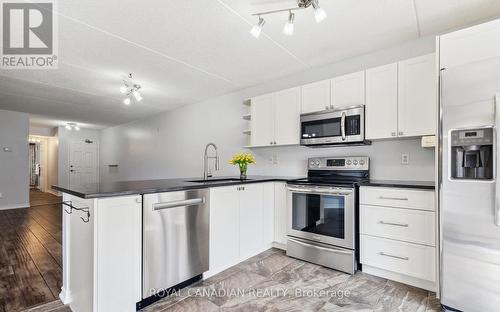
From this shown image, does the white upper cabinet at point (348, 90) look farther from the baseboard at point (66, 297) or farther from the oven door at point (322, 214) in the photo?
the baseboard at point (66, 297)

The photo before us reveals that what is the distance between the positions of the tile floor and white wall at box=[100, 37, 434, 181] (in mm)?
1157

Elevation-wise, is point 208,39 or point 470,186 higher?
point 208,39

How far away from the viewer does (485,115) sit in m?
1.66

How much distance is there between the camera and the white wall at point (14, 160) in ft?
19.1

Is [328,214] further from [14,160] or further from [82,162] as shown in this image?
[82,162]

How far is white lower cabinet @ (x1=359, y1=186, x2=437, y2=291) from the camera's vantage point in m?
2.07

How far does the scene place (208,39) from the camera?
8.37 feet

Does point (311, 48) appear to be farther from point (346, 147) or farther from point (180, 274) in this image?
point (180, 274)

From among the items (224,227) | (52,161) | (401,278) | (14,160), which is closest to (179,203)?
(224,227)

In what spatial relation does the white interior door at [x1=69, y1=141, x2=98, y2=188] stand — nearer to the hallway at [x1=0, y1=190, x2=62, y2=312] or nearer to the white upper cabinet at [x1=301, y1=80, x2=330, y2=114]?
the hallway at [x1=0, y1=190, x2=62, y2=312]

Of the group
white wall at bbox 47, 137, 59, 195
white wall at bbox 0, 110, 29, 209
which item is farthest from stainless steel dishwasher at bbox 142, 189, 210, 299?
white wall at bbox 47, 137, 59, 195

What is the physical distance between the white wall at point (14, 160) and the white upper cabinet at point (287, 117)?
664 centimetres

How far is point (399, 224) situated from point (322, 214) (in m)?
0.72

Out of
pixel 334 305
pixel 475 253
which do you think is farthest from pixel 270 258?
pixel 475 253
